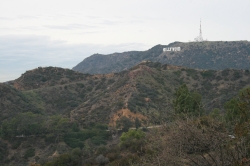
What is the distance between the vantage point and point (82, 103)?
52.1 meters

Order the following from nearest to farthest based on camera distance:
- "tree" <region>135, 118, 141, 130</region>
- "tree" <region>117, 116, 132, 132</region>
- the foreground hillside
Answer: the foreground hillside
"tree" <region>135, 118, 141, 130</region>
"tree" <region>117, 116, 132, 132</region>

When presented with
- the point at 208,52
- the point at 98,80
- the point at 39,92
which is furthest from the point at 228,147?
the point at 208,52

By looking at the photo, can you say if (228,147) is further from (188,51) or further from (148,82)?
(188,51)

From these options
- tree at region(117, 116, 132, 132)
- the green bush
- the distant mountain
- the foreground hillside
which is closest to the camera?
the green bush

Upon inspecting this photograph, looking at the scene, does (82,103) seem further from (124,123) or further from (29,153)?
(29,153)

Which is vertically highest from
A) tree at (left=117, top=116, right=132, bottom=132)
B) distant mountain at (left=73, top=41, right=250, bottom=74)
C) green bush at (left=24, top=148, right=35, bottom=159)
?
distant mountain at (left=73, top=41, right=250, bottom=74)

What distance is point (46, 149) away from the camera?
107ft

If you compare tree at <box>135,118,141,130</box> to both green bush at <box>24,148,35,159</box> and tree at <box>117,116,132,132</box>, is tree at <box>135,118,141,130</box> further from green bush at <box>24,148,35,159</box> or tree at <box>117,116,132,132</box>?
green bush at <box>24,148,35,159</box>

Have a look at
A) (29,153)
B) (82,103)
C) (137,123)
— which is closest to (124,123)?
(137,123)

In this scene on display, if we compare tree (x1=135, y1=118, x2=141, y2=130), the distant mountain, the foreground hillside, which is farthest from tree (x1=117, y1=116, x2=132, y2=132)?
the distant mountain

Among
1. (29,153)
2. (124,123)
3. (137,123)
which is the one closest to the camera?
(29,153)

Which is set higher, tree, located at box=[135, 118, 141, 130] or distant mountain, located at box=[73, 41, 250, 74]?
distant mountain, located at box=[73, 41, 250, 74]

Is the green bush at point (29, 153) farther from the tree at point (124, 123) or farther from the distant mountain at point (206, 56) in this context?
the distant mountain at point (206, 56)

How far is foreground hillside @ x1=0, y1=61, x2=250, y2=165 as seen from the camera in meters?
33.2
